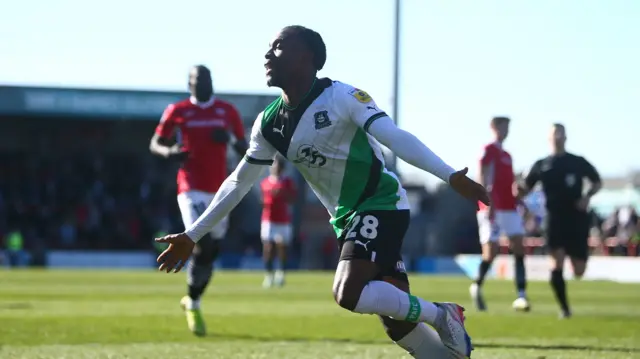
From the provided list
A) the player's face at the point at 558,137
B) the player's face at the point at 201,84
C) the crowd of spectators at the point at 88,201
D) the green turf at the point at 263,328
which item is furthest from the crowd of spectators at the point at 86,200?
the player's face at the point at 201,84

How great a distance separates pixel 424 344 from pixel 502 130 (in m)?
9.32

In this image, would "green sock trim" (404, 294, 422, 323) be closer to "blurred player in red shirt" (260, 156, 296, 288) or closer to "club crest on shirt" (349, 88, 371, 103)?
"club crest on shirt" (349, 88, 371, 103)

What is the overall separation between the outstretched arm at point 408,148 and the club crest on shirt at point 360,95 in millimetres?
198

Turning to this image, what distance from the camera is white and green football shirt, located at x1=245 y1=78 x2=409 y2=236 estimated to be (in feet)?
21.0

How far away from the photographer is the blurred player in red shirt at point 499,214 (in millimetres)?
15414

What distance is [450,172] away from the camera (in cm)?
562

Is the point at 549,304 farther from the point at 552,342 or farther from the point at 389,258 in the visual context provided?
the point at 389,258

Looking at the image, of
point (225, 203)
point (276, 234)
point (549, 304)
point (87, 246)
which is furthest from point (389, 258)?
point (87, 246)

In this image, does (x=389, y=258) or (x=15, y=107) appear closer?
(x=389, y=258)

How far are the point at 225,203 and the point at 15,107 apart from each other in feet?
141

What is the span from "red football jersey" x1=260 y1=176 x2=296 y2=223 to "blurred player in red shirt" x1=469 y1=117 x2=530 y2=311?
10.9 m

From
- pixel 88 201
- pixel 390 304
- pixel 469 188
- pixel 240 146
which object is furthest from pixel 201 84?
pixel 88 201

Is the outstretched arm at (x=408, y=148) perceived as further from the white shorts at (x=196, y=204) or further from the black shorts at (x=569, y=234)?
the black shorts at (x=569, y=234)

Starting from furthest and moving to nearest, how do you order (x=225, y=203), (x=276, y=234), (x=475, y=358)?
(x=276, y=234) < (x=475, y=358) < (x=225, y=203)
